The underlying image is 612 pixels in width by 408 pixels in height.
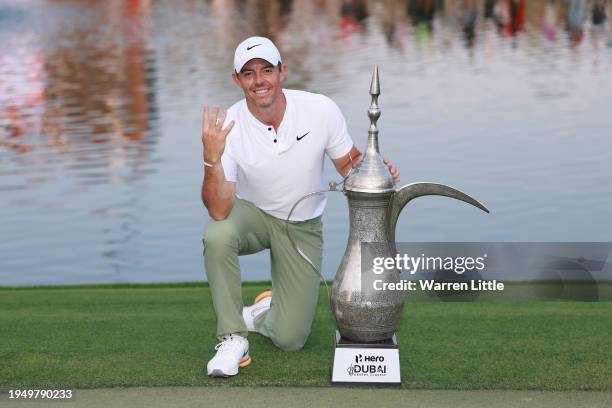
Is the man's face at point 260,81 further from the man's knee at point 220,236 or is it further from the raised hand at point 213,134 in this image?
the man's knee at point 220,236

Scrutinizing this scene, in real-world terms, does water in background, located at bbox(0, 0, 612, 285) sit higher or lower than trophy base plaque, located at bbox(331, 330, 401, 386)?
lower

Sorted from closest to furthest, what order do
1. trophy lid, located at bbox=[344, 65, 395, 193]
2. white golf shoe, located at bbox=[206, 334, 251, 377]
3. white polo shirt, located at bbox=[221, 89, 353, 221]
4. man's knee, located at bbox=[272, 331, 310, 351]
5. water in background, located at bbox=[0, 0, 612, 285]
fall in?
trophy lid, located at bbox=[344, 65, 395, 193]
white golf shoe, located at bbox=[206, 334, 251, 377]
white polo shirt, located at bbox=[221, 89, 353, 221]
man's knee, located at bbox=[272, 331, 310, 351]
water in background, located at bbox=[0, 0, 612, 285]

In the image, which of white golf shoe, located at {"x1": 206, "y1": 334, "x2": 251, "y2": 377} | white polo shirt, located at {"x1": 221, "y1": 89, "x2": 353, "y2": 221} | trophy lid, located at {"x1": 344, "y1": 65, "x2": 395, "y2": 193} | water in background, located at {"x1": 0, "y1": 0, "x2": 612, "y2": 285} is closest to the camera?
trophy lid, located at {"x1": 344, "y1": 65, "x2": 395, "y2": 193}

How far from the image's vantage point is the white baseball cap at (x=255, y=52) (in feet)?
16.9

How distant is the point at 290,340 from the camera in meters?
5.50

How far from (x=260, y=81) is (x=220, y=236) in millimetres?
702

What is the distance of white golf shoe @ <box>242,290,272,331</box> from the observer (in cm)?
589

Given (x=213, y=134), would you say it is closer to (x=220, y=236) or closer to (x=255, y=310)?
(x=220, y=236)

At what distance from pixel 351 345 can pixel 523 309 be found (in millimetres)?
1886

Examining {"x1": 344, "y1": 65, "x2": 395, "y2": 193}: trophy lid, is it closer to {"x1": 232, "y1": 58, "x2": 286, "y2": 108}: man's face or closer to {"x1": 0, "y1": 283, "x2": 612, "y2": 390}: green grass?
{"x1": 232, "y1": 58, "x2": 286, "y2": 108}: man's face

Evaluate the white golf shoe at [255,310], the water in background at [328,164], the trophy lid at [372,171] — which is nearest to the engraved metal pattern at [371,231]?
the trophy lid at [372,171]

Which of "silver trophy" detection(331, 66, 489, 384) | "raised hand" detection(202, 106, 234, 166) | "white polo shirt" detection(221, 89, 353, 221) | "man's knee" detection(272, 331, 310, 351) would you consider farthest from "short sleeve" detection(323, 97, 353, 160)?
→ "man's knee" detection(272, 331, 310, 351)

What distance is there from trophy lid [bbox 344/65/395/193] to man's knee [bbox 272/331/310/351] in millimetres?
926

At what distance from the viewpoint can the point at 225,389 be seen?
4.89 meters
